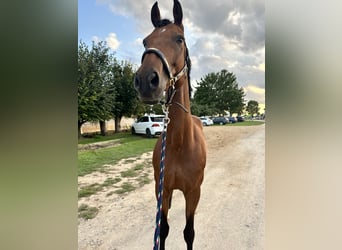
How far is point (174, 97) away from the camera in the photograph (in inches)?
43.1

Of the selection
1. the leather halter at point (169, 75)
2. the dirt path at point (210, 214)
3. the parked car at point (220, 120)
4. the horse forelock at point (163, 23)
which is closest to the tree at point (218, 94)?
the parked car at point (220, 120)

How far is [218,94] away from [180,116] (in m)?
0.57

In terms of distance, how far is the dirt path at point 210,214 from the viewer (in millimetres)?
1381

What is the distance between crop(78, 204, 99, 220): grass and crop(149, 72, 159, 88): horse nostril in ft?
3.65

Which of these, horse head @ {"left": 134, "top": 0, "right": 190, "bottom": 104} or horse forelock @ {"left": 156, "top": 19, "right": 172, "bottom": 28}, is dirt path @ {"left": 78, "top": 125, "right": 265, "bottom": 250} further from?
horse forelock @ {"left": 156, "top": 19, "right": 172, "bottom": 28}

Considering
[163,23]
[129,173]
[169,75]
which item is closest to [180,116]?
[169,75]

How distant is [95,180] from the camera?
165 cm

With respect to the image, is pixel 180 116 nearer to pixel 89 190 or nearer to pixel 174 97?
pixel 174 97

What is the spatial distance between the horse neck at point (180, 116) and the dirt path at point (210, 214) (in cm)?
37
